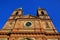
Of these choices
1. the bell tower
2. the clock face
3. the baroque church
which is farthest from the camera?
the clock face

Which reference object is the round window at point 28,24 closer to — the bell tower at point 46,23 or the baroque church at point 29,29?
the baroque church at point 29,29

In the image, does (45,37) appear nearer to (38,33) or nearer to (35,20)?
(38,33)

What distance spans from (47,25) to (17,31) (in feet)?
18.6

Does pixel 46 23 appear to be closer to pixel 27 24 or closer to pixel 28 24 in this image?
pixel 28 24

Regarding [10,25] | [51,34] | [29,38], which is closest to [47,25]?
[51,34]

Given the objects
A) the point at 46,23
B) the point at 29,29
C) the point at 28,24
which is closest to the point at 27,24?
the point at 28,24

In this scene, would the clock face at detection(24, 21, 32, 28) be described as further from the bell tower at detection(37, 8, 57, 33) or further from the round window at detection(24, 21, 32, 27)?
the bell tower at detection(37, 8, 57, 33)

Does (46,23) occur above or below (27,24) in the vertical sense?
above

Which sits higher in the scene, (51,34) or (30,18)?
(30,18)

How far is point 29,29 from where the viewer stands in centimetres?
2570

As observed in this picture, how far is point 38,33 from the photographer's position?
2462cm

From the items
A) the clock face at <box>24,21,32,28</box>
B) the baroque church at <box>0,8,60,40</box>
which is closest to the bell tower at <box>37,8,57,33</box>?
the baroque church at <box>0,8,60,40</box>

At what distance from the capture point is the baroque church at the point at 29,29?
2438cm

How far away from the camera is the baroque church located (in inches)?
960
